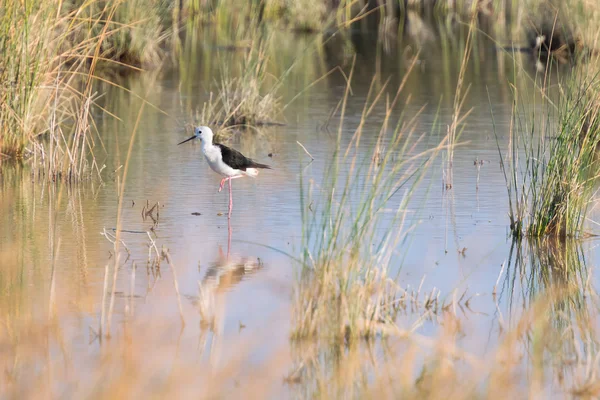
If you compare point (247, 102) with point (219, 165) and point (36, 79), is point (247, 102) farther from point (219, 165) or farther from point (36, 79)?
point (219, 165)

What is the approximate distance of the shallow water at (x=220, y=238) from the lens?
5152 millimetres

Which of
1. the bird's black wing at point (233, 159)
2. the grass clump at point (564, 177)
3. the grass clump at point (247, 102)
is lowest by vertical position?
the grass clump at point (247, 102)

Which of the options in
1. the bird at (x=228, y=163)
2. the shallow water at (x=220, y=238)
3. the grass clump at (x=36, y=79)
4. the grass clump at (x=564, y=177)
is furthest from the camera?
the grass clump at (x=36, y=79)

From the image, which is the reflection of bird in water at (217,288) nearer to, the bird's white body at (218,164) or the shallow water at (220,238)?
the shallow water at (220,238)

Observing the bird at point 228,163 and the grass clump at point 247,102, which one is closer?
the bird at point 228,163

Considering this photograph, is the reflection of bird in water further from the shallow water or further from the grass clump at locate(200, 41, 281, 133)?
the grass clump at locate(200, 41, 281, 133)

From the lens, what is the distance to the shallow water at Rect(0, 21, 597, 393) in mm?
5152

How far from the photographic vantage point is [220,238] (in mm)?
7023

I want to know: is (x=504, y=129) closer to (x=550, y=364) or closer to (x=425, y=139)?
(x=425, y=139)

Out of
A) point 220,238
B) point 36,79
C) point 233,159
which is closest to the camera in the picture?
point 220,238

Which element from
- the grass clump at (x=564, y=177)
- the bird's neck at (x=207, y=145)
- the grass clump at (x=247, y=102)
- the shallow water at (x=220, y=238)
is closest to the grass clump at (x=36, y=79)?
the shallow water at (x=220, y=238)

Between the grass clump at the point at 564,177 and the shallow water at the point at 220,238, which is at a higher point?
the grass clump at the point at 564,177

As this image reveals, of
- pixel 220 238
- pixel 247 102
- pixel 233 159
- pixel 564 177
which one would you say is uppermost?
pixel 564 177

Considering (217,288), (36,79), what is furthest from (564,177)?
(36,79)
